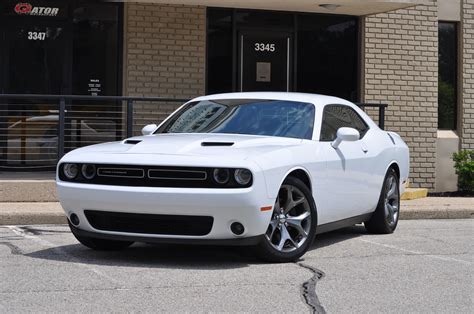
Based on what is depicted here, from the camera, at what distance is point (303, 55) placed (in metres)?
15.3

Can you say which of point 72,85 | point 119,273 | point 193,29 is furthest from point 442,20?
point 119,273

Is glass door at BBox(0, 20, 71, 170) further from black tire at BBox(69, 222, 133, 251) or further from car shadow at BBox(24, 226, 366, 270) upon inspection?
black tire at BBox(69, 222, 133, 251)

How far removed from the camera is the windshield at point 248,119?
8.00 metres

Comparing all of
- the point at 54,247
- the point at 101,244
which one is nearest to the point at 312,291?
the point at 101,244

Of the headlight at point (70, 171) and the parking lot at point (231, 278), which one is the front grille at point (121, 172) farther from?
the parking lot at point (231, 278)

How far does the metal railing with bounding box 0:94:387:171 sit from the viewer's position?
38.4 feet

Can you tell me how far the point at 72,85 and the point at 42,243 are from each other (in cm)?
590

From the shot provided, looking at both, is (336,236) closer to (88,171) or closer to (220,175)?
(220,175)

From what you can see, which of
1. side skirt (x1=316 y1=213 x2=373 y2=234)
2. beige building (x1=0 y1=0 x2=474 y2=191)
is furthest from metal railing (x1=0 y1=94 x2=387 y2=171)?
side skirt (x1=316 y1=213 x2=373 y2=234)

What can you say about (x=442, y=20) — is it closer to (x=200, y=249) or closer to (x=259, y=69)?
(x=259, y=69)

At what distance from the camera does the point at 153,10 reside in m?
14.3

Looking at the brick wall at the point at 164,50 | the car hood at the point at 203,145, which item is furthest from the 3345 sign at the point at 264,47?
the car hood at the point at 203,145

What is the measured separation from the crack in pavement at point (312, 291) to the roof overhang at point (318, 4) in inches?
288

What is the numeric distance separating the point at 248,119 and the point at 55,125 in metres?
4.61
